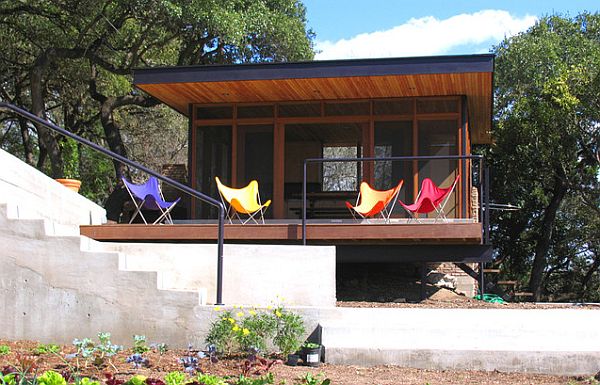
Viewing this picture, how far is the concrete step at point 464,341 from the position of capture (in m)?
5.65

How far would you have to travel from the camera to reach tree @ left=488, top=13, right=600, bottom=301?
17344mm

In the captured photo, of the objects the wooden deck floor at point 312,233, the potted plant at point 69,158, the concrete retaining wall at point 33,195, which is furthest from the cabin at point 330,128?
the potted plant at point 69,158

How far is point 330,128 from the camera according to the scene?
1197 centimetres

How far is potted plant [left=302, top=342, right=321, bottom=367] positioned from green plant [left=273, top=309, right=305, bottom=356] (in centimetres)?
21

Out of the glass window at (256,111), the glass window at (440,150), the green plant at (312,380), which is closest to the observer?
the green plant at (312,380)

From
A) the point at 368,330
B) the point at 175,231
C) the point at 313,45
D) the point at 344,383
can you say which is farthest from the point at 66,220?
the point at 313,45

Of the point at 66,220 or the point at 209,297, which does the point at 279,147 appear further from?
the point at 209,297

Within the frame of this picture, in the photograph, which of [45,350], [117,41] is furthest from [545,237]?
[45,350]

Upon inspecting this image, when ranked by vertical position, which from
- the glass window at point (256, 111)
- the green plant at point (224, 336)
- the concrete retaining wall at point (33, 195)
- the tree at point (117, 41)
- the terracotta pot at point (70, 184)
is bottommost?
the green plant at point (224, 336)

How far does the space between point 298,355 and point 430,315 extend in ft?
5.22

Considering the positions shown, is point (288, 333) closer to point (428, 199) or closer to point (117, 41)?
point (428, 199)

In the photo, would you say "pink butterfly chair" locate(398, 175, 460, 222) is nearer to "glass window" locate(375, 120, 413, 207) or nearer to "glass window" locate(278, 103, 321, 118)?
"glass window" locate(375, 120, 413, 207)

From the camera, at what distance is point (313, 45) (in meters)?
21.0

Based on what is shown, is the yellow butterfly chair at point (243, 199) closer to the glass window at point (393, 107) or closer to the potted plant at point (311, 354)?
the glass window at point (393, 107)
